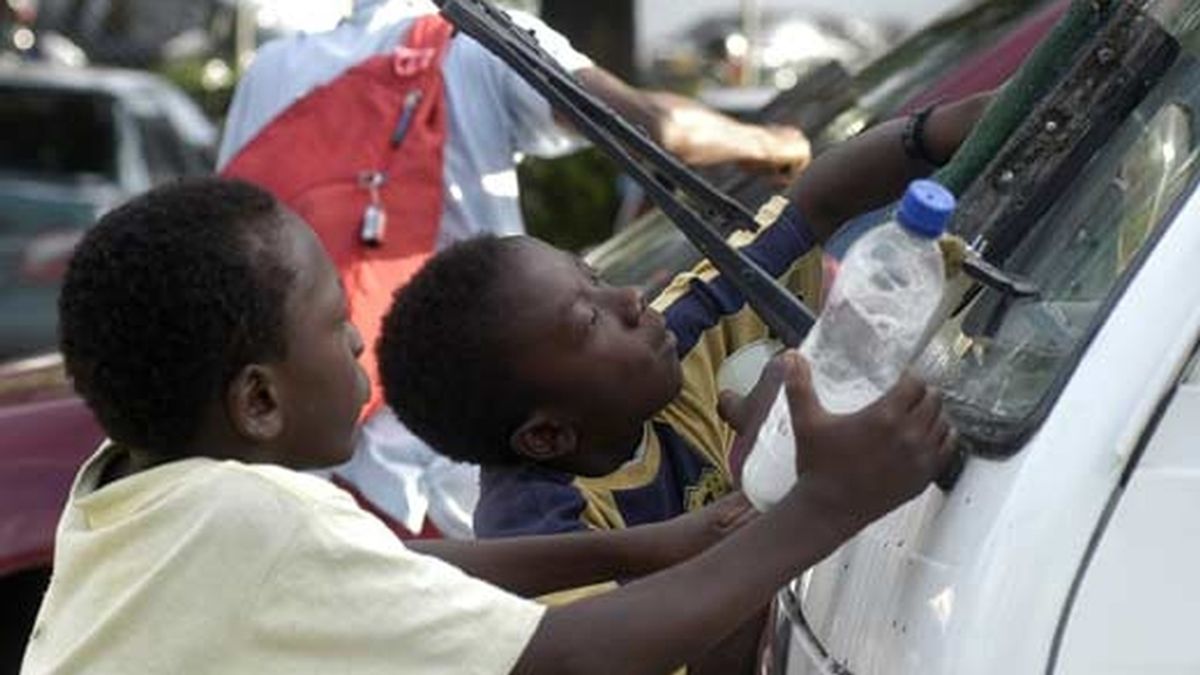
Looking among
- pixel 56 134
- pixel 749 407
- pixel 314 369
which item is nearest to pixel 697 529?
pixel 749 407

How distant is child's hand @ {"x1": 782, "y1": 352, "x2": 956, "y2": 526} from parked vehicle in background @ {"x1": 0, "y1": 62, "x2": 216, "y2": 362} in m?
9.58

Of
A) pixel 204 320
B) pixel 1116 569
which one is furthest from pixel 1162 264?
pixel 204 320

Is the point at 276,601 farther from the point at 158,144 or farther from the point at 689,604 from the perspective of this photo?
the point at 158,144

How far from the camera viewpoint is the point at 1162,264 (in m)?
2.46

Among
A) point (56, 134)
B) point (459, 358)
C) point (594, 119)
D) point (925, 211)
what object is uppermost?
point (925, 211)

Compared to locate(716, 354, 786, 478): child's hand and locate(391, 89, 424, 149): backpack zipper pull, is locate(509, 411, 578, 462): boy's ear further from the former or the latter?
locate(391, 89, 424, 149): backpack zipper pull

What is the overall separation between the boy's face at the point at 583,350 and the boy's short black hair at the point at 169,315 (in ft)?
1.58

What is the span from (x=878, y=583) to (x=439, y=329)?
684mm

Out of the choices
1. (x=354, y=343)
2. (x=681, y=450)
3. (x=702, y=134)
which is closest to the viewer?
(x=354, y=343)

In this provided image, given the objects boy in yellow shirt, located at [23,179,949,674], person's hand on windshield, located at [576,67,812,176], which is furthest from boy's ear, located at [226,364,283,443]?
person's hand on windshield, located at [576,67,812,176]

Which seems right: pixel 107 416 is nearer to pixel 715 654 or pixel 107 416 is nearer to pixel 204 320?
pixel 204 320

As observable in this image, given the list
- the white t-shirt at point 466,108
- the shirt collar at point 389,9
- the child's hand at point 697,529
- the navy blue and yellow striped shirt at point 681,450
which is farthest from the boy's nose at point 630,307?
the shirt collar at point 389,9

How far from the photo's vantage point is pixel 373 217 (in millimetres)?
4770

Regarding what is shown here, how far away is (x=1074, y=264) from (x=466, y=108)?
2.21 metres
